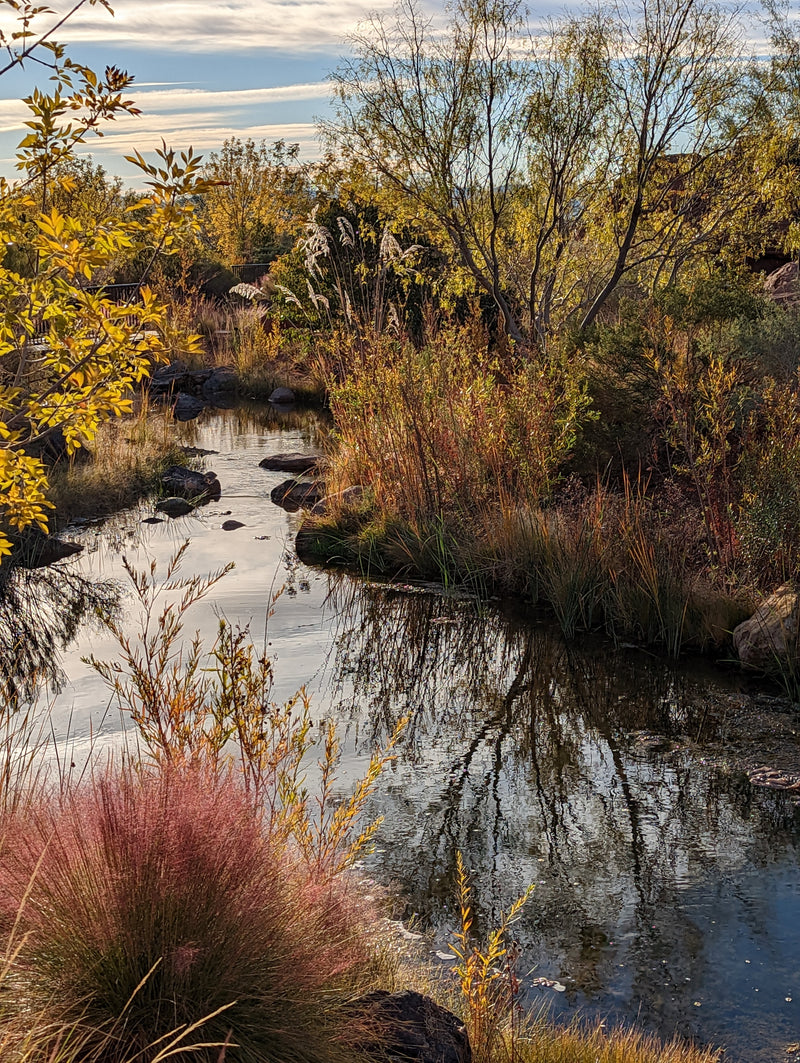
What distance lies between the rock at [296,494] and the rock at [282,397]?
262 inches

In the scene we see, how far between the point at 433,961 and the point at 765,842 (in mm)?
1651

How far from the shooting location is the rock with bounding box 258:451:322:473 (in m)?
12.1

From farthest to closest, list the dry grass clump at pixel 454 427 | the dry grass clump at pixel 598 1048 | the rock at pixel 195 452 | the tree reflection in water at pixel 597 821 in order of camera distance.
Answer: the rock at pixel 195 452 < the dry grass clump at pixel 454 427 < the tree reflection in water at pixel 597 821 < the dry grass clump at pixel 598 1048

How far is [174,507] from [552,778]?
6.36 meters

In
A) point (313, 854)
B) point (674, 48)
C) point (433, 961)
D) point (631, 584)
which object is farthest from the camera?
point (674, 48)

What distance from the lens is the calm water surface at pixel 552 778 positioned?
3.49m

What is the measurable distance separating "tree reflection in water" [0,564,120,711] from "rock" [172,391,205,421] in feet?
25.6

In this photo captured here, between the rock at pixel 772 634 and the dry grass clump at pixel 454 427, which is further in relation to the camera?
the dry grass clump at pixel 454 427

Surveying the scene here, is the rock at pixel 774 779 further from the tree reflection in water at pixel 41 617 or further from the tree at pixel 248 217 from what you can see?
the tree at pixel 248 217

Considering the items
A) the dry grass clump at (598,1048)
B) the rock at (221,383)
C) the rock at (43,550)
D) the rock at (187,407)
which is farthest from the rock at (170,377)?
the dry grass clump at (598,1048)

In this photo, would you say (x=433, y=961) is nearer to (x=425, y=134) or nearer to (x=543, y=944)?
(x=543, y=944)

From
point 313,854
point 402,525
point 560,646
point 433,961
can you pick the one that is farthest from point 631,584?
point 313,854

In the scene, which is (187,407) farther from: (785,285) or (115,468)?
(785,285)

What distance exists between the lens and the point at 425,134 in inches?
429
